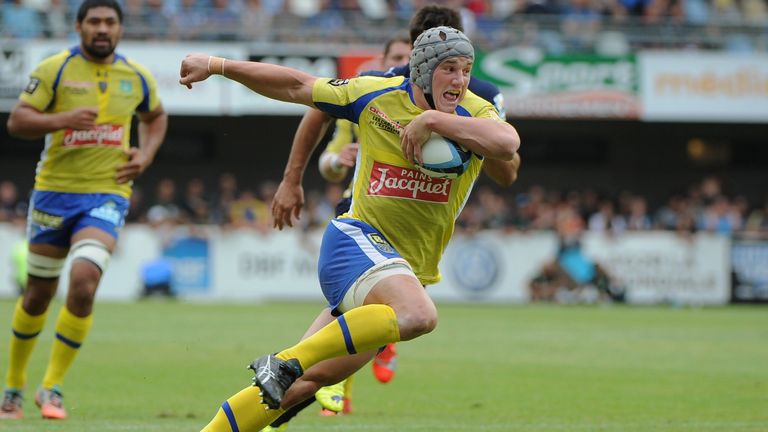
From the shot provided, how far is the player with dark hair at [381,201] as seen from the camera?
5414 millimetres

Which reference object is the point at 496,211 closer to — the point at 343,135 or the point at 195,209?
the point at 195,209

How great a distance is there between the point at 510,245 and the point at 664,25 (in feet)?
23.0

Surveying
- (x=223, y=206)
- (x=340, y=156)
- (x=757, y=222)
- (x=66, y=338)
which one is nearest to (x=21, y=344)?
(x=66, y=338)

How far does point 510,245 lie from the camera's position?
23453mm

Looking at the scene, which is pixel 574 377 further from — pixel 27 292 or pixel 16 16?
pixel 16 16

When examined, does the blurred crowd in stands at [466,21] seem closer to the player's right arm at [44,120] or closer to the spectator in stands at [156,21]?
the spectator in stands at [156,21]

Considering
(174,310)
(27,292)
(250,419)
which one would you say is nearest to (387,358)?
(27,292)

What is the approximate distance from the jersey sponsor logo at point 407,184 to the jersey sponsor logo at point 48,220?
10.7 ft

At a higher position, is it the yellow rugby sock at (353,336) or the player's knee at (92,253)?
the player's knee at (92,253)

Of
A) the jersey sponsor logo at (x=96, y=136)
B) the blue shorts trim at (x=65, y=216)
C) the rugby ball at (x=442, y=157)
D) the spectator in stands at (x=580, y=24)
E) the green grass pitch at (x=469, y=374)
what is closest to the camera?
the rugby ball at (x=442, y=157)

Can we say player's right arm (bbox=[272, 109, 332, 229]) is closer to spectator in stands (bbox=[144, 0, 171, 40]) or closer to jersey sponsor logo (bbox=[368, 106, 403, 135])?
jersey sponsor logo (bbox=[368, 106, 403, 135])

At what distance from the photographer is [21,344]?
8336 millimetres

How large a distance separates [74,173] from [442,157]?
146 inches

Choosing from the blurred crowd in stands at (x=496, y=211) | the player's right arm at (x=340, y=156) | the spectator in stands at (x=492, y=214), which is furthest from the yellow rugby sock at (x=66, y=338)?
the spectator in stands at (x=492, y=214)
